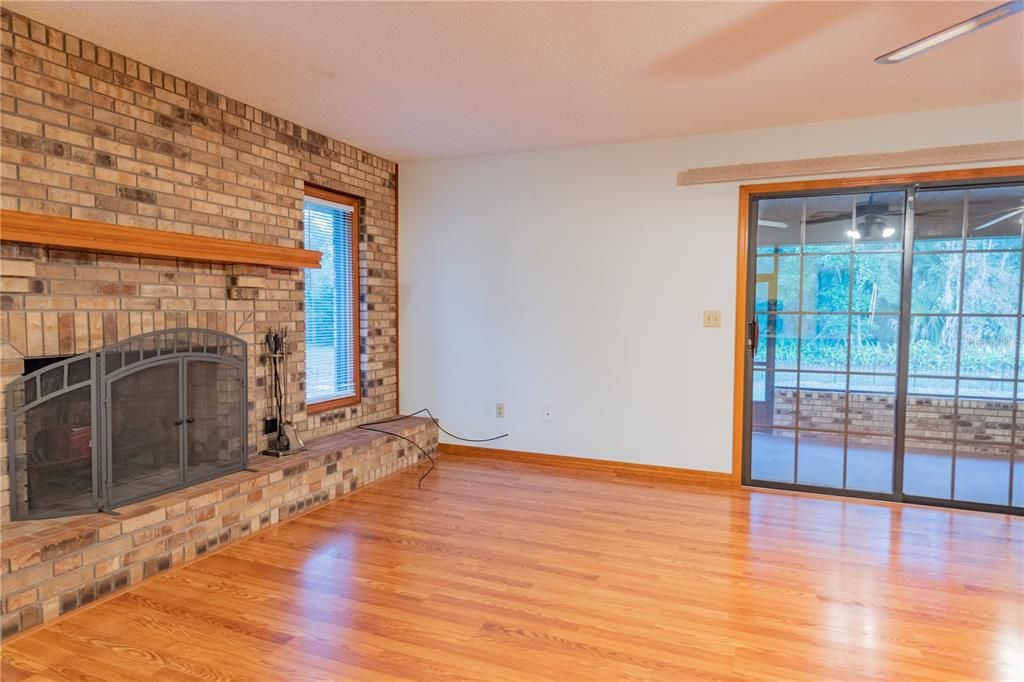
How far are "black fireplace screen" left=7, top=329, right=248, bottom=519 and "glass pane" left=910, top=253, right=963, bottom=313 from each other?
4.16m

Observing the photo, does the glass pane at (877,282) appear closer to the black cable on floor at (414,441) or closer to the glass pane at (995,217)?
the glass pane at (995,217)

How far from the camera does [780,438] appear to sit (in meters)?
4.15

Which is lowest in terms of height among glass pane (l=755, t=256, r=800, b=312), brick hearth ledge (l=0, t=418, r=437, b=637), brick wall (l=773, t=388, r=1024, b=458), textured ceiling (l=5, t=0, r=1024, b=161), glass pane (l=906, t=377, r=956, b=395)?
brick hearth ledge (l=0, t=418, r=437, b=637)

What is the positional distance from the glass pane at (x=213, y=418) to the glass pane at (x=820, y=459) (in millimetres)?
3576

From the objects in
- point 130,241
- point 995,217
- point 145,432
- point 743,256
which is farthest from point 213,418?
point 995,217

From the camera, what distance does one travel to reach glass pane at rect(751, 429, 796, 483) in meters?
4.12

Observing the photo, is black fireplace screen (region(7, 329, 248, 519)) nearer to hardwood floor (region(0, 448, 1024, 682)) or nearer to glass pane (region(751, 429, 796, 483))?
hardwood floor (region(0, 448, 1024, 682))

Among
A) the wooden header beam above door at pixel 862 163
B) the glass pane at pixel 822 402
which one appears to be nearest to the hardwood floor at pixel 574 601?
the glass pane at pixel 822 402

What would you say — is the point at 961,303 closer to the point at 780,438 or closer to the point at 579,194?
the point at 780,438

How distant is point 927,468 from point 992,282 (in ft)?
3.98

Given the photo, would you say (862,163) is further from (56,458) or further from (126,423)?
→ (56,458)

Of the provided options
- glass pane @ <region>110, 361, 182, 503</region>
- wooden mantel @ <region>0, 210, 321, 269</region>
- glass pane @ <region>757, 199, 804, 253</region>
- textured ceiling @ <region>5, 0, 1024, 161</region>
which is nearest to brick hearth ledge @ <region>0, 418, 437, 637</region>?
glass pane @ <region>110, 361, 182, 503</region>

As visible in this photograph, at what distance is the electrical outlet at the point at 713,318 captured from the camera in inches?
165

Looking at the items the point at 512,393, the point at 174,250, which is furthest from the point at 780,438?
the point at 174,250
